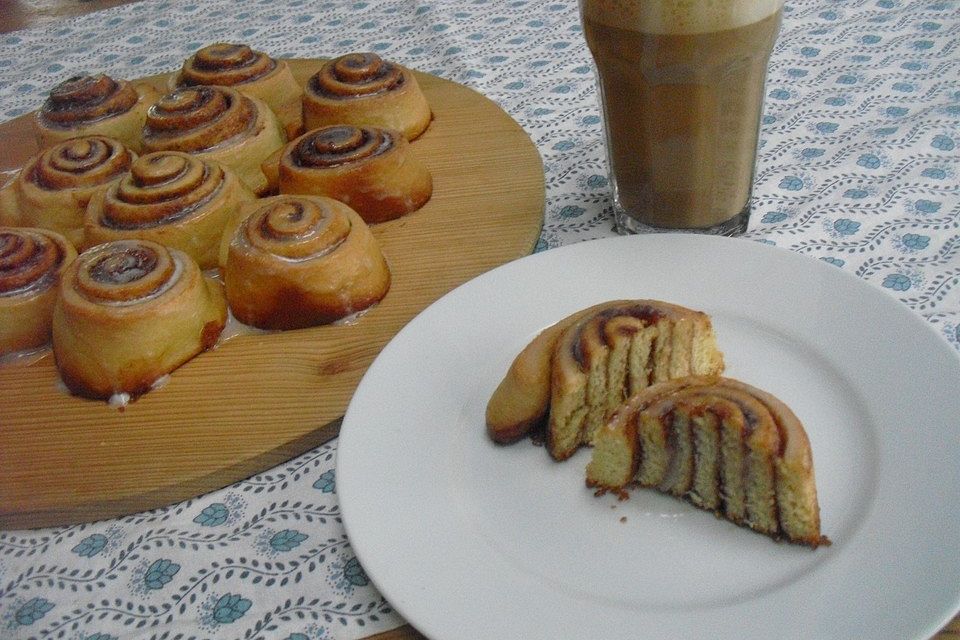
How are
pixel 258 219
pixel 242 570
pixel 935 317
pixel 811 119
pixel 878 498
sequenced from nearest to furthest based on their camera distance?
1. pixel 878 498
2. pixel 242 570
3. pixel 935 317
4. pixel 258 219
5. pixel 811 119

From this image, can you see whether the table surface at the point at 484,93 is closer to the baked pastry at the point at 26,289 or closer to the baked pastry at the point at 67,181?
the baked pastry at the point at 26,289

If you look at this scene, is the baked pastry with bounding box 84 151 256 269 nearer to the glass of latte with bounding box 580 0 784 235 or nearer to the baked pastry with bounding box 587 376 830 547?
the glass of latte with bounding box 580 0 784 235

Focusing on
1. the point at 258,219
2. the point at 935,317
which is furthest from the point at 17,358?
the point at 935,317

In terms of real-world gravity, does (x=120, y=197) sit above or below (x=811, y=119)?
above

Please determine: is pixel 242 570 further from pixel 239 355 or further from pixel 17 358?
pixel 17 358

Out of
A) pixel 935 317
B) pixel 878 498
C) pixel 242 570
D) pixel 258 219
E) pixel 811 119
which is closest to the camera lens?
pixel 878 498

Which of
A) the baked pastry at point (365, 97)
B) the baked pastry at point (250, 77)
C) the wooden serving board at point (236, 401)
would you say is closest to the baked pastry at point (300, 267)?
the wooden serving board at point (236, 401)
